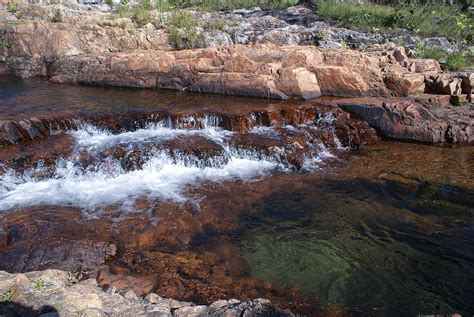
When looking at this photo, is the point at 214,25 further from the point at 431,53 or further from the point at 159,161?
the point at 159,161

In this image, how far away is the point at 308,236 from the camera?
4.37m

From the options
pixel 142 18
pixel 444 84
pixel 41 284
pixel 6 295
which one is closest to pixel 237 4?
pixel 142 18

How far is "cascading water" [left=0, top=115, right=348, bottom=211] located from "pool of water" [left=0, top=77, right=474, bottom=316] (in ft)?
0.59

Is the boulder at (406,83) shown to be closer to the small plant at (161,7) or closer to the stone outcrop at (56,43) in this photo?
the stone outcrop at (56,43)

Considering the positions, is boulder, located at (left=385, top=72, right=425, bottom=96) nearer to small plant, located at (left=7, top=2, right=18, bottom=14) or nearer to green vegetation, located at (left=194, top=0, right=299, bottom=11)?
green vegetation, located at (left=194, top=0, right=299, bottom=11)

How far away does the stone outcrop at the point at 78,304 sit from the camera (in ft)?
7.47

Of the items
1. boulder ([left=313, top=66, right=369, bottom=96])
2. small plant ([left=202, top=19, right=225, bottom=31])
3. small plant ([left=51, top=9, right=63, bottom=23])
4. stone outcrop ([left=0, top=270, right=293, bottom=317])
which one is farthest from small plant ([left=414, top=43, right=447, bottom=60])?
small plant ([left=51, top=9, right=63, bottom=23])

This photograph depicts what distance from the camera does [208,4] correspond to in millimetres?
14680

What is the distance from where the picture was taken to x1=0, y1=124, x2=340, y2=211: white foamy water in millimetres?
5199

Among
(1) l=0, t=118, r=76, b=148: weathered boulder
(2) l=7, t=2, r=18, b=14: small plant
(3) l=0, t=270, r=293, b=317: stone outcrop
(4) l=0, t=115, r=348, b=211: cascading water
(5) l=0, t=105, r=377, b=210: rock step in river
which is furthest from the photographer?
(2) l=7, t=2, r=18, b=14: small plant

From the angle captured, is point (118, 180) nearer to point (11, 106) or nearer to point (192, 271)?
point (192, 271)

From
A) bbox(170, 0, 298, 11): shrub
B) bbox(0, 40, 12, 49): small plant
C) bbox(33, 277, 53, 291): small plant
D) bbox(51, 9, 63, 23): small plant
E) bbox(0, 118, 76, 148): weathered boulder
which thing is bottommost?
bbox(0, 118, 76, 148): weathered boulder

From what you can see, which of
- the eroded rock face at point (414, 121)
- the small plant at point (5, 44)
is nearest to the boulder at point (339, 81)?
the eroded rock face at point (414, 121)

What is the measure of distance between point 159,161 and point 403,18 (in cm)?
969
